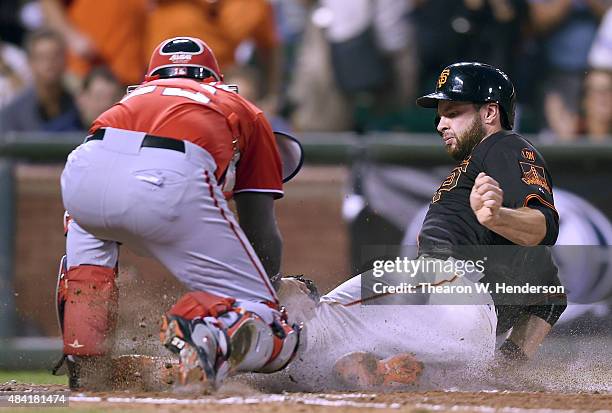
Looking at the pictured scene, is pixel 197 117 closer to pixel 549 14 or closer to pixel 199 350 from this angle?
pixel 199 350

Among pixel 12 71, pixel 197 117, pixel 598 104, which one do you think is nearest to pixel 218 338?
pixel 197 117

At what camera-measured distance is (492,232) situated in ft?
17.9

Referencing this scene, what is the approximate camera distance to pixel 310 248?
875cm

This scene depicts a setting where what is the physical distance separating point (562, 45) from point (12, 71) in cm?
503

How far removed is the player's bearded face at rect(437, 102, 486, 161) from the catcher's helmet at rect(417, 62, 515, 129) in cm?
8

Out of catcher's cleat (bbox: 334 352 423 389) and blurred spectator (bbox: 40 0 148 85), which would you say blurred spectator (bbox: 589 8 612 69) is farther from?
catcher's cleat (bbox: 334 352 423 389)

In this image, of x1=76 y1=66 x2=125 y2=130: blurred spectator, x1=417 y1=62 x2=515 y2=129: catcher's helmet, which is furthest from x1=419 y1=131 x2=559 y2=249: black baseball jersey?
x1=76 y1=66 x2=125 y2=130: blurred spectator

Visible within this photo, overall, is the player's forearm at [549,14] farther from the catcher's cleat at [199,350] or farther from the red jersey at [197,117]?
the catcher's cleat at [199,350]

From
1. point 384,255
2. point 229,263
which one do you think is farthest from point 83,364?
point 384,255

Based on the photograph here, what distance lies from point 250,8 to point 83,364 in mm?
4978

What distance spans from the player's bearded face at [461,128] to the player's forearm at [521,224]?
58 centimetres

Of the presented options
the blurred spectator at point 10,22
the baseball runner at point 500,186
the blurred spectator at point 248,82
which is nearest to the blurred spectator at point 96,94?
the blurred spectator at point 248,82

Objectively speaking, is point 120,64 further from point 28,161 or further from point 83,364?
point 83,364

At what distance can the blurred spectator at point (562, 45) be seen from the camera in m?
9.35
